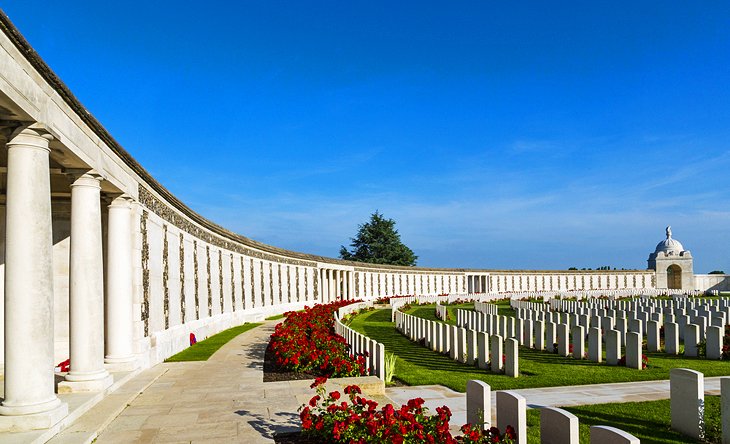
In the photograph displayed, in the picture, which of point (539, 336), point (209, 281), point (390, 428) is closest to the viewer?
point (390, 428)

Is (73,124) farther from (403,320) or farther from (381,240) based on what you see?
(381,240)

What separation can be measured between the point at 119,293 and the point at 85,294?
240 centimetres

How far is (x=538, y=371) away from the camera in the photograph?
1377 cm

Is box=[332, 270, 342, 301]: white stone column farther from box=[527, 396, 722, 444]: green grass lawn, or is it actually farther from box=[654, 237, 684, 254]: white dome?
box=[654, 237, 684, 254]: white dome

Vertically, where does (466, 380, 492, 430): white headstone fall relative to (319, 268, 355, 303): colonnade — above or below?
above

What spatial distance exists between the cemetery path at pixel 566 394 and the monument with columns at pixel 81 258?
19.6ft

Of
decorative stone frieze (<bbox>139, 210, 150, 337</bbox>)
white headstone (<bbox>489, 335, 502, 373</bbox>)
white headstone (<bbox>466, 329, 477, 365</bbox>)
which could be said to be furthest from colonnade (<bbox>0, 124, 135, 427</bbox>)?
white headstone (<bbox>466, 329, 477, 365</bbox>)

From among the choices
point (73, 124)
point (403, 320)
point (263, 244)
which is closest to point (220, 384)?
point (73, 124)

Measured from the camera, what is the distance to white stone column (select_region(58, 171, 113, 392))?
395 inches

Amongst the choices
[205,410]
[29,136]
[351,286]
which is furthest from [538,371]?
[351,286]

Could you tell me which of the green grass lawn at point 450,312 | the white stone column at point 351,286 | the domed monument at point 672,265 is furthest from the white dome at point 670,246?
the white stone column at point 351,286

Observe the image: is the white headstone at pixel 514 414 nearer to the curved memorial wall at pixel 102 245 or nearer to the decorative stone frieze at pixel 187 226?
the curved memorial wall at pixel 102 245

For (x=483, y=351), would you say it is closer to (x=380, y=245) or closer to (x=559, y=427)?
(x=559, y=427)

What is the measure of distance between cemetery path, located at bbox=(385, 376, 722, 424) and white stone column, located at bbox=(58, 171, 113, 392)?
18.6 ft
